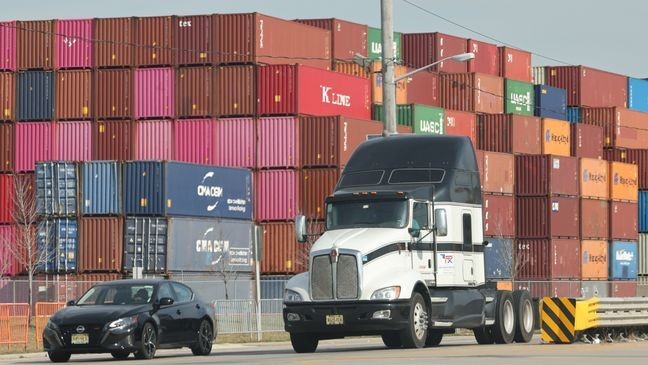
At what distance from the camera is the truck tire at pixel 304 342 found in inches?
1182

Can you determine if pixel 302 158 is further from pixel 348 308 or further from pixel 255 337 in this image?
pixel 348 308

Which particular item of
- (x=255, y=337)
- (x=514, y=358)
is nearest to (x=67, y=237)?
(x=255, y=337)

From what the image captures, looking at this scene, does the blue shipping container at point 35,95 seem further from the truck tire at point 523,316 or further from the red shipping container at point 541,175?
the truck tire at point 523,316

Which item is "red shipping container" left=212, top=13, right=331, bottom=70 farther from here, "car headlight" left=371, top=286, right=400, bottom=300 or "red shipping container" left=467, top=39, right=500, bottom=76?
"car headlight" left=371, top=286, right=400, bottom=300

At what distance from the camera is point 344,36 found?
244ft

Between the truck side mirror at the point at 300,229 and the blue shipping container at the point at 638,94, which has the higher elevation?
the blue shipping container at the point at 638,94

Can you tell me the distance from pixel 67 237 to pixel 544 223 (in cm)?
2585

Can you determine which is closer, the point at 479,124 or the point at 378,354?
the point at 378,354

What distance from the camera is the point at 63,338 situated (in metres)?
28.0

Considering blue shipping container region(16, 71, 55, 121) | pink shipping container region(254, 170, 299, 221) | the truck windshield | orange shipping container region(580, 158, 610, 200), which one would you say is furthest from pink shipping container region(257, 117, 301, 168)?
the truck windshield

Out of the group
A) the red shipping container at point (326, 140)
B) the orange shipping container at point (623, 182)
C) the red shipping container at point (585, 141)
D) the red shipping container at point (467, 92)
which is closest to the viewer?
the red shipping container at point (326, 140)

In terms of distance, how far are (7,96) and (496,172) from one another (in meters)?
22.8

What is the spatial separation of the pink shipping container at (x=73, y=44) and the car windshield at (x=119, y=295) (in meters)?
35.1

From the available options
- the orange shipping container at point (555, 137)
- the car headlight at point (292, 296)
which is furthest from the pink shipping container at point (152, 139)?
the car headlight at point (292, 296)
